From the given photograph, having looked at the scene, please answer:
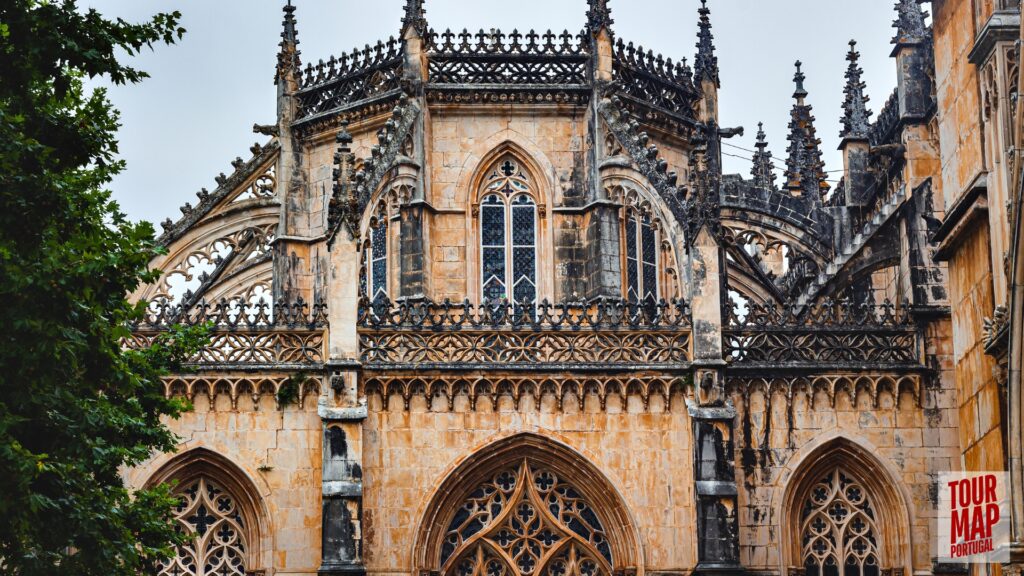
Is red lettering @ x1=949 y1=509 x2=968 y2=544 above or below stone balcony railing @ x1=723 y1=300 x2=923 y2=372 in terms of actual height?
below

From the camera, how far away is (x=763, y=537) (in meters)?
30.3

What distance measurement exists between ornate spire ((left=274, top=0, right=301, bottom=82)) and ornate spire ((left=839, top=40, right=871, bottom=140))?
36.1 ft

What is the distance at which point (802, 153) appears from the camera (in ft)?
150

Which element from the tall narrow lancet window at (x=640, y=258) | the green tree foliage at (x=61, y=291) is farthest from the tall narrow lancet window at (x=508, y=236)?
the green tree foliage at (x=61, y=291)

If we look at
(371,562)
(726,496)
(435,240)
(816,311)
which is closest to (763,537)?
(726,496)

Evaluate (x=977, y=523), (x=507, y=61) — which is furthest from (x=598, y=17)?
(x=977, y=523)

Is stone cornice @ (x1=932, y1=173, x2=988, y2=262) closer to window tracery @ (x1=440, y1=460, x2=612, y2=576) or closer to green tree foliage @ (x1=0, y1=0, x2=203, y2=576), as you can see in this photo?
window tracery @ (x1=440, y1=460, x2=612, y2=576)

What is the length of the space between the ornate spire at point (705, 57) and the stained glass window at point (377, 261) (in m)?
7.13

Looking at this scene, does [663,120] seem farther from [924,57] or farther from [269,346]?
[269,346]

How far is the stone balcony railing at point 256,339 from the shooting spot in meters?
30.3

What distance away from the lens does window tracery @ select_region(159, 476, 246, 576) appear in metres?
30.2

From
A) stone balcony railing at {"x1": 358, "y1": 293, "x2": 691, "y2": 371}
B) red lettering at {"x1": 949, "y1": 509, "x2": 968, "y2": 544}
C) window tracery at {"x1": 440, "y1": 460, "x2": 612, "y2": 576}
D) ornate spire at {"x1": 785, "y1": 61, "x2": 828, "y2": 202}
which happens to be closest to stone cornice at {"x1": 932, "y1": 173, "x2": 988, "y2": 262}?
red lettering at {"x1": 949, "y1": 509, "x2": 968, "y2": 544}

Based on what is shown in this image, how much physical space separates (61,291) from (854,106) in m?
23.3

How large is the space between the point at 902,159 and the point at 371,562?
41.4ft
